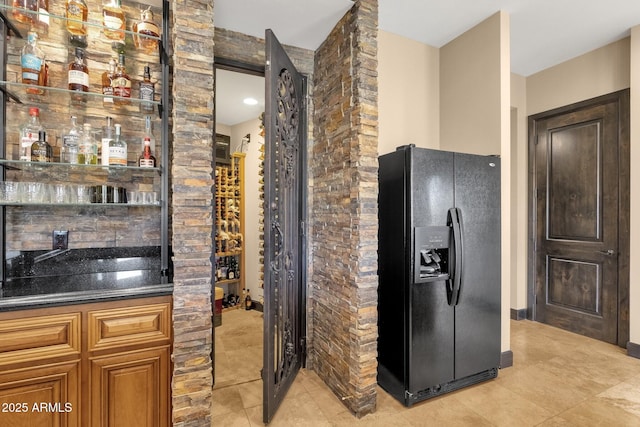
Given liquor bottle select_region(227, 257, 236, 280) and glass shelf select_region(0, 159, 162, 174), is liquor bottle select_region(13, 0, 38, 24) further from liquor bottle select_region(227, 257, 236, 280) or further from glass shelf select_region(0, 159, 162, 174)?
liquor bottle select_region(227, 257, 236, 280)

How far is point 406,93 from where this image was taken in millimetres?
2916

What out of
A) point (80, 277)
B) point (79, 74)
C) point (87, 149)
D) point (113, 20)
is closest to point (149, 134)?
point (87, 149)

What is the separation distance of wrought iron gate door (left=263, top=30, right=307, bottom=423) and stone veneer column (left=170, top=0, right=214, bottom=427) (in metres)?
0.34

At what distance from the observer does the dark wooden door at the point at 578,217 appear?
10.2ft

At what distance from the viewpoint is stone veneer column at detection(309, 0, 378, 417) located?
6.66 feet

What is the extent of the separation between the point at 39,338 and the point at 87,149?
1108 millimetres

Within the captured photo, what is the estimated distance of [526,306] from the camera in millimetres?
3865

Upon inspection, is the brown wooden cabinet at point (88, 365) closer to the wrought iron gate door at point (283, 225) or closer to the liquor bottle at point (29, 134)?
the wrought iron gate door at point (283, 225)

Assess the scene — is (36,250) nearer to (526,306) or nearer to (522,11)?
(522,11)

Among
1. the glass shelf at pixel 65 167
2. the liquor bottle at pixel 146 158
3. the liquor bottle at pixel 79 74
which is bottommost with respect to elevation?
the glass shelf at pixel 65 167

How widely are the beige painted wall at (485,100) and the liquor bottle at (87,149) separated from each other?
2873 mm

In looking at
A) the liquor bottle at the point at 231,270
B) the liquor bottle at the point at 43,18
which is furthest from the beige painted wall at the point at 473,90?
the liquor bottle at the point at 43,18

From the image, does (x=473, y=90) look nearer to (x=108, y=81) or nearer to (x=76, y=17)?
(x=108, y=81)

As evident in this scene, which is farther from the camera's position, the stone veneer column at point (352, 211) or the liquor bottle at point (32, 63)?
the stone veneer column at point (352, 211)
